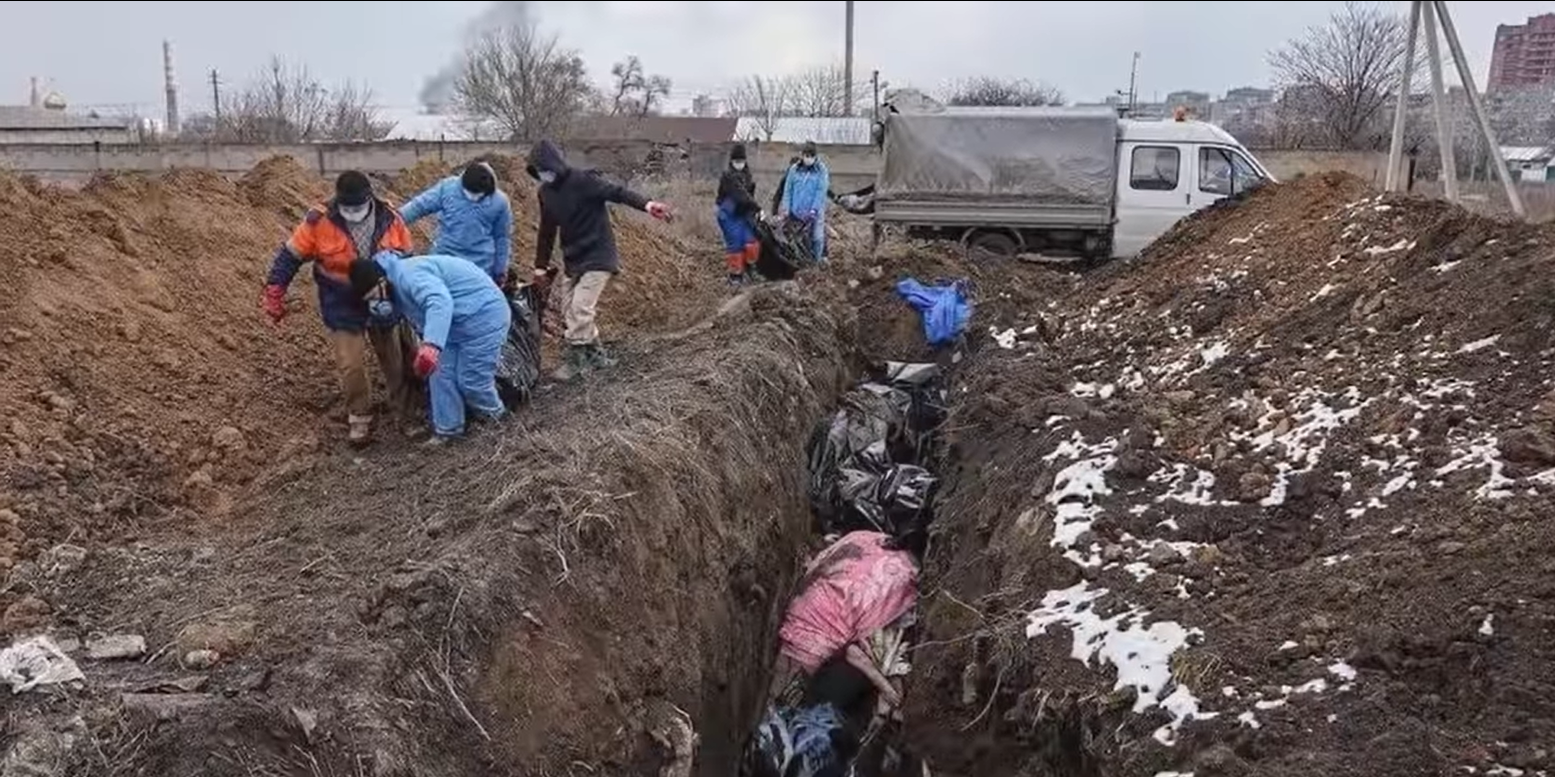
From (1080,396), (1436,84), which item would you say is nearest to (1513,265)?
(1080,396)

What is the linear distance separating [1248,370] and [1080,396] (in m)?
1.01

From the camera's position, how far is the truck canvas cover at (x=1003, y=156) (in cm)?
1273

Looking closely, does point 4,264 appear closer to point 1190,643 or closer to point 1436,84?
point 1190,643

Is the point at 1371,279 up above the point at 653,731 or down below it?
above

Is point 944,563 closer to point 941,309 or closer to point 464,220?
point 464,220

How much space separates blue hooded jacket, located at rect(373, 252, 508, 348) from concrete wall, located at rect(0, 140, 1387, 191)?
46.9 feet

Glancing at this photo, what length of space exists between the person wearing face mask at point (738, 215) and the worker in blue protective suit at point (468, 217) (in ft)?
12.8

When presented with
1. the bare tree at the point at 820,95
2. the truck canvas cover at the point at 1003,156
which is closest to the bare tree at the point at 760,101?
the bare tree at the point at 820,95

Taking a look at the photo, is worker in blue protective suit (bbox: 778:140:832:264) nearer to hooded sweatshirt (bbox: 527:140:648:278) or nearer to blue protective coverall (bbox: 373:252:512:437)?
hooded sweatshirt (bbox: 527:140:648:278)

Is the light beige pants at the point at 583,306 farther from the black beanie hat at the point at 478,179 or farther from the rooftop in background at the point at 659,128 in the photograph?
the rooftop in background at the point at 659,128

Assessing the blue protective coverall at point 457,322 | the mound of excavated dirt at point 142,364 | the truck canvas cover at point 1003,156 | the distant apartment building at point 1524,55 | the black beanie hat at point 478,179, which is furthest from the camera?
the distant apartment building at point 1524,55

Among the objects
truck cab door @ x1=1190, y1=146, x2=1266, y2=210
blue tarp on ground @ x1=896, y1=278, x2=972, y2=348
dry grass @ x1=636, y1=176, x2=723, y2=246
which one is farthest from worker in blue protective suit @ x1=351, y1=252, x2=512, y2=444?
truck cab door @ x1=1190, y1=146, x2=1266, y2=210

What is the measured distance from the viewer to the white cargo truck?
12.6m

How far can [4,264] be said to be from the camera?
19.1ft
